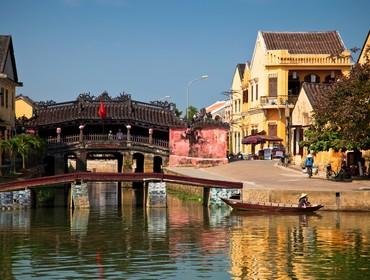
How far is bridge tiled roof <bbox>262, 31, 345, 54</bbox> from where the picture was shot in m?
76.8

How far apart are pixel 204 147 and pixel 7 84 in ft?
58.6

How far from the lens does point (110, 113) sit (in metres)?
72.3

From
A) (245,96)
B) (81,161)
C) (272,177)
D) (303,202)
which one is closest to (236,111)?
(245,96)

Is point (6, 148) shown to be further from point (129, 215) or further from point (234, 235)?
point (234, 235)

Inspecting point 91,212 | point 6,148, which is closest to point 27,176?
point 6,148

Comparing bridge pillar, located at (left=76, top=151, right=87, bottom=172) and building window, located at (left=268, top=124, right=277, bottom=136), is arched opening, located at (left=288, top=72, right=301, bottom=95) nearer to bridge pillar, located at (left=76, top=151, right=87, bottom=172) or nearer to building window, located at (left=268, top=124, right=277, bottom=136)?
building window, located at (left=268, top=124, right=277, bottom=136)

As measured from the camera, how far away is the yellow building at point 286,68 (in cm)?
7488

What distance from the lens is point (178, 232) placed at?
3384 centimetres

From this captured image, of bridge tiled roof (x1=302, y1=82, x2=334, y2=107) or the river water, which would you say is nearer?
the river water

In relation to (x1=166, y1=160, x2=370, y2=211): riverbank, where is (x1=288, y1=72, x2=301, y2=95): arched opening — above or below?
above

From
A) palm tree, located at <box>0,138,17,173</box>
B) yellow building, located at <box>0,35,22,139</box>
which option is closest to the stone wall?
palm tree, located at <box>0,138,17,173</box>

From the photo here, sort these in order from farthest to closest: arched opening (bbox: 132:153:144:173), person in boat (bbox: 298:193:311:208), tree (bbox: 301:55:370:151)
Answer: arched opening (bbox: 132:153:144:173) < person in boat (bbox: 298:193:311:208) < tree (bbox: 301:55:370:151)

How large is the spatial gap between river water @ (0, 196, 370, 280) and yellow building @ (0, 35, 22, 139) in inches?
633

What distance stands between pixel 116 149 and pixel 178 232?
123ft
